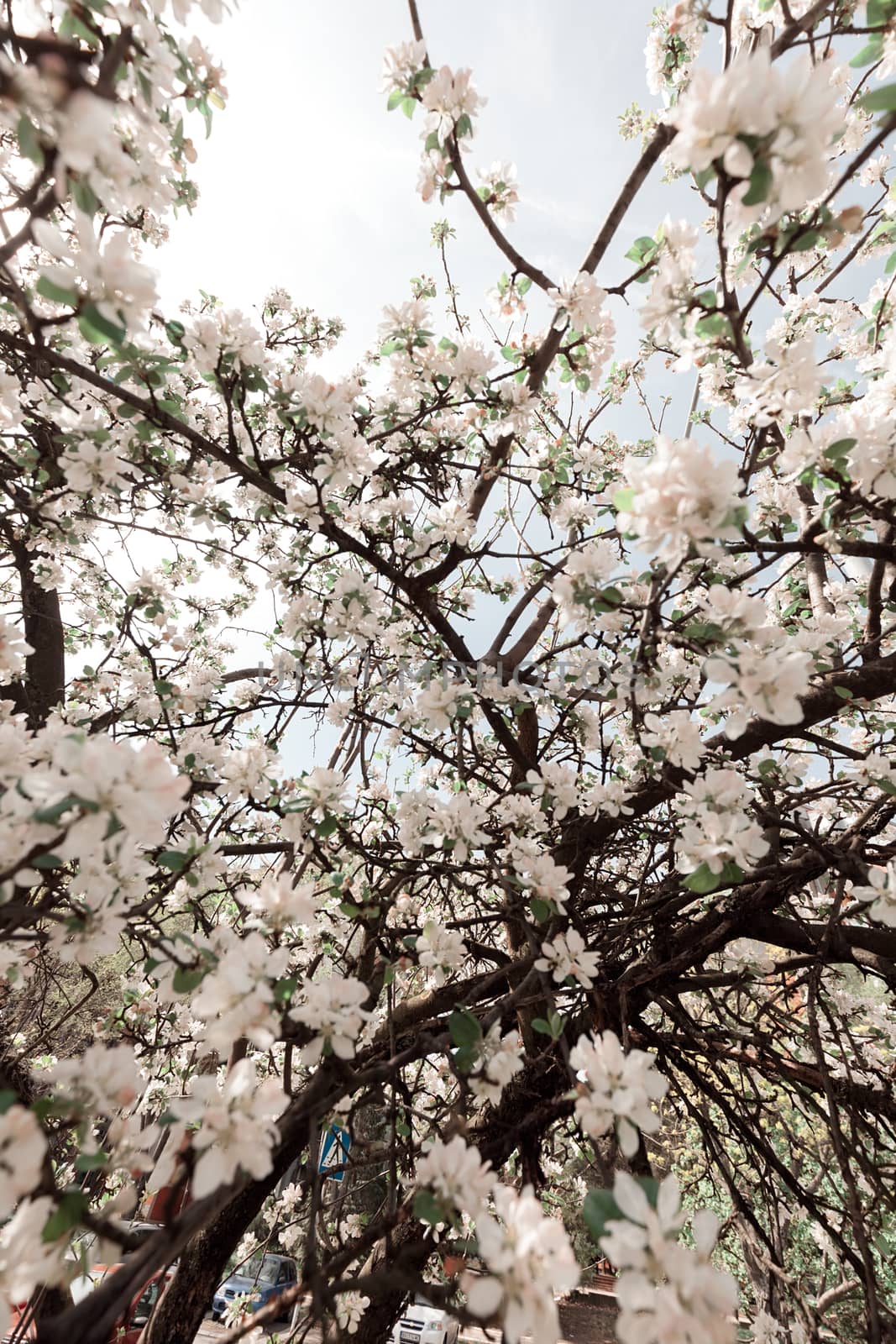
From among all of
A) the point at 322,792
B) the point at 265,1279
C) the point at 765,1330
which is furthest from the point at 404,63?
the point at 265,1279

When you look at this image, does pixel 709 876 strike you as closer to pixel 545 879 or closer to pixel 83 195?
pixel 545 879

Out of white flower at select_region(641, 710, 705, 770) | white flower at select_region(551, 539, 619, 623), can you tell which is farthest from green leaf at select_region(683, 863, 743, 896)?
white flower at select_region(551, 539, 619, 623)

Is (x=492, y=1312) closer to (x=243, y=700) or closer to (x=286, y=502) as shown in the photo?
(x=286, y=502)

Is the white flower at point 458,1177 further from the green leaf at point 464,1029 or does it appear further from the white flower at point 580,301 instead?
the white flower at point 580,301

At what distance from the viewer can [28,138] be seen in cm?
88

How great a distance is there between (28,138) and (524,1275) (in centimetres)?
173

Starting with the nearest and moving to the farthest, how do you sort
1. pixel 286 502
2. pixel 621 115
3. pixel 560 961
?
pixel 560 961 < pixel 286 502 < pixel 621 115

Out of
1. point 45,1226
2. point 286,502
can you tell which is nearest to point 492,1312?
point 45,1226

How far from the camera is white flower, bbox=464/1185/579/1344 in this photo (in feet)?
2.66

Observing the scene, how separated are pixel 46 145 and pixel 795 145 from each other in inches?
45.0

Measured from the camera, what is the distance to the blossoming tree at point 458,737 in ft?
3.06

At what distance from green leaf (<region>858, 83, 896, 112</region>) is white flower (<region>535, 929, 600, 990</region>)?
1760 millimetres

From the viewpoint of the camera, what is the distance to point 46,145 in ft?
3.01

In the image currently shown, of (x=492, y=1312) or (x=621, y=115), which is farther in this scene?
(x=621, y=115)
